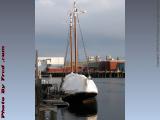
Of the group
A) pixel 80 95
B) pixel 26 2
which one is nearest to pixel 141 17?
pixel 26 2

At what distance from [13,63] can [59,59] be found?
4753 centimetres

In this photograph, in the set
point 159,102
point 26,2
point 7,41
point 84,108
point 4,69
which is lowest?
point 84,108

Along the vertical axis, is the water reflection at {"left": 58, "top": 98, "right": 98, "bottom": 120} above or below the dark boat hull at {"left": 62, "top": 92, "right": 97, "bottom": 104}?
below

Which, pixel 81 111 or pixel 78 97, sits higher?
pixel 78 97

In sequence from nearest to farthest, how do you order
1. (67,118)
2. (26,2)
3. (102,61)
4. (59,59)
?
(26,2) < (67,118) < (59,59) < (102,61)

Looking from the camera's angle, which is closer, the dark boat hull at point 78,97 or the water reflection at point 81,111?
the water reflection at point 81,111

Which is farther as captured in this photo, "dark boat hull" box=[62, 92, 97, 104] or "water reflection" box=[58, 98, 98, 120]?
"dark boat hull" box=[62, 92, 97, 104]

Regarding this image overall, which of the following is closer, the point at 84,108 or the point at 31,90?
the point at 31,90

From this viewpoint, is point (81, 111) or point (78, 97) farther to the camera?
point (78, 97)

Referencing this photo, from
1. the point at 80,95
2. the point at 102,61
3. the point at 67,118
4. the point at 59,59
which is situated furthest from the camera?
the point at 102,61

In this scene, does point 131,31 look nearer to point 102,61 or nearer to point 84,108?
point 84,108

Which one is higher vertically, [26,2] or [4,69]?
[26,2]

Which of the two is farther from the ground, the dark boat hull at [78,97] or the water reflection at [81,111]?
the dark boat hull at [78,97]

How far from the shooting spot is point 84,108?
34625mm
